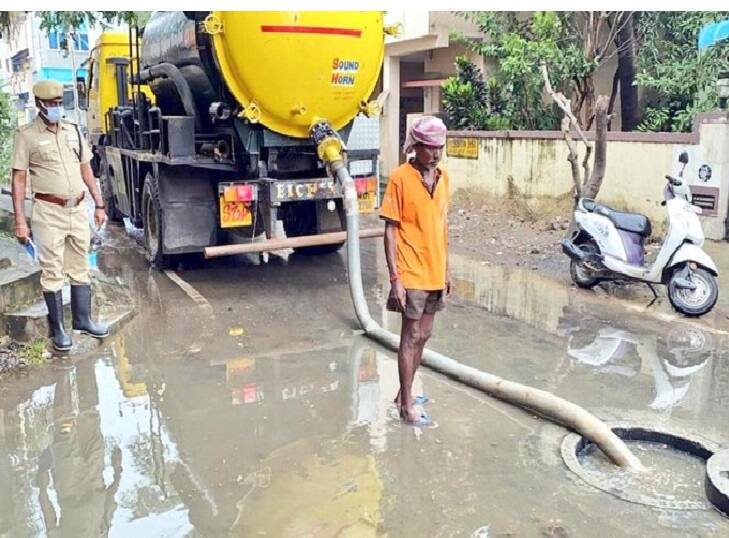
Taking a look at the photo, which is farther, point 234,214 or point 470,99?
point 470,99

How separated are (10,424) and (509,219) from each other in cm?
796

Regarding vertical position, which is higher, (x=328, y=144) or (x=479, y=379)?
(x=328, y=144)

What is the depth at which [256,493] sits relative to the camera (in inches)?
131

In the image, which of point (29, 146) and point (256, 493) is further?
point (29, 146)

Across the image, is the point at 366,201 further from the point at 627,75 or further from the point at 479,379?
the point at 627,75

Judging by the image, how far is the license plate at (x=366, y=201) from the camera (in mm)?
7469

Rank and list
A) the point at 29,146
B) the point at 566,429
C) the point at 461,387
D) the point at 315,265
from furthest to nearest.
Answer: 1. the point at 315,265
2. the point at 29,146
3. the point at 461,387
4. the point at 566,429

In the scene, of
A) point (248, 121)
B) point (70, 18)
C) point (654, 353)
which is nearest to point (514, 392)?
point (654, 353)

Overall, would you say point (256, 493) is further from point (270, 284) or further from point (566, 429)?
point (270, 284)

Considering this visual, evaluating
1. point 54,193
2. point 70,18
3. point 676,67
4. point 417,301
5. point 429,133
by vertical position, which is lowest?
point 417,301

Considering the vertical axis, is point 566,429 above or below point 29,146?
below

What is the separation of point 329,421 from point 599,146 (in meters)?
5.11

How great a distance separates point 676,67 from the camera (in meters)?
9.99

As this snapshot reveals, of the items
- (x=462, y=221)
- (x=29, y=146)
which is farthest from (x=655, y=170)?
(x=29, y=146)
